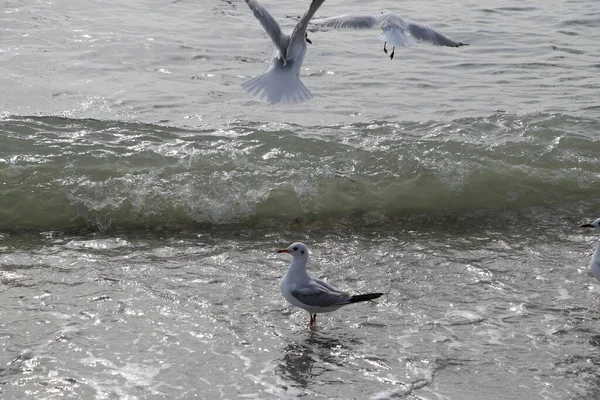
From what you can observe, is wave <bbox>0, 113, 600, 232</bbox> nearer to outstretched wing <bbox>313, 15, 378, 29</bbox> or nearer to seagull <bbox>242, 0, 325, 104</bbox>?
seagull <bbox>242, 0, 325, 104</bbox>

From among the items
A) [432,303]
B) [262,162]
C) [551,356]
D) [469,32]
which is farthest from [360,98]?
[551,356]

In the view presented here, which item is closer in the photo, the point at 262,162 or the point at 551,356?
the point at 551,356

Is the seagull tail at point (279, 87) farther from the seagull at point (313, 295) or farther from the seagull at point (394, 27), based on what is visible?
the seagull at point (313, 295)

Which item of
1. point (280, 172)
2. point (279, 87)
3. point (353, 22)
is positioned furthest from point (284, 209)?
point (353, 22)

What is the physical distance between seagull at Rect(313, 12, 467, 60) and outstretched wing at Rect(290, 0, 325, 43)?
2.34 feet

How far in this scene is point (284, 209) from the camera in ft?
26.4

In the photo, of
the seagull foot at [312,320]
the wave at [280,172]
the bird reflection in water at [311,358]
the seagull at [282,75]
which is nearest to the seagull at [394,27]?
the seagull at [282,75]

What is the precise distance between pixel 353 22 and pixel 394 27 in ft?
2.10

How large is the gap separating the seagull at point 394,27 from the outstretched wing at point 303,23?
28.1 inches

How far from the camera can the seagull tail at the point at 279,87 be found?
8070 mm

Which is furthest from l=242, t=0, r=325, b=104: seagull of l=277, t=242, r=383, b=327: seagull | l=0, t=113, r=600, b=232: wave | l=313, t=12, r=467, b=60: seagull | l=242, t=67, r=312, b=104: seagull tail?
l=277, t=242, r=383, b=327: seagull

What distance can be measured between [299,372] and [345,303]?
71cm

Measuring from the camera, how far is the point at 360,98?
11000 mm

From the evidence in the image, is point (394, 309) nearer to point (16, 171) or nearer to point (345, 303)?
point (345, 303)
